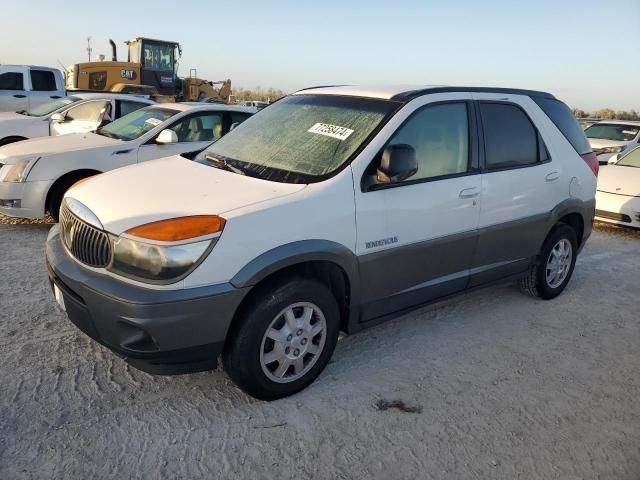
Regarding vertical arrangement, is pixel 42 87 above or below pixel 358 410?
above

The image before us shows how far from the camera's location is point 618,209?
737 centimetres

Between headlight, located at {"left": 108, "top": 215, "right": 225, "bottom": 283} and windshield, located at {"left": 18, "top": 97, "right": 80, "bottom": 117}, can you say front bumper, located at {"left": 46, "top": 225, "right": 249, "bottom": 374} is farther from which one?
windshield, located at {"left": 18, "top": 97, "right": 80, "bottom": 117}

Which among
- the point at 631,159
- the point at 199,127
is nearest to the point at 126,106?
the point at 199,127

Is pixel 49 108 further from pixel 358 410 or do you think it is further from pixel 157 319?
pixel 358 410

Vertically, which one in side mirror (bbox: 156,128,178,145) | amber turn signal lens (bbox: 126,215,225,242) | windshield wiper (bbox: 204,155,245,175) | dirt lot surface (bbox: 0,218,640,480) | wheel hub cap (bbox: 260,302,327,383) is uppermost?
side mirror (bbox: 156,128,178,145)

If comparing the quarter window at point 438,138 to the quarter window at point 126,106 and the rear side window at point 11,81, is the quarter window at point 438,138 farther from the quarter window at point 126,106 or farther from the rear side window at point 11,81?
the rear side window at point 11,81

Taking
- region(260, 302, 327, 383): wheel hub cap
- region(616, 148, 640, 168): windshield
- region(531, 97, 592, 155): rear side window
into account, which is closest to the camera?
region(260, 302, 327, 383): wheel hub cap

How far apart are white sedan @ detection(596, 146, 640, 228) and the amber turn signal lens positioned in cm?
668

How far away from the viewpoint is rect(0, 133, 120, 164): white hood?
5938 millimetres

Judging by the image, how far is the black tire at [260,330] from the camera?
2.71 m

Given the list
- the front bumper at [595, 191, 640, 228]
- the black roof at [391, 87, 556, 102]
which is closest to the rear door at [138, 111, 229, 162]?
the black roof at [391, 87, 556, 102]

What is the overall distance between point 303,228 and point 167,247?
0.71 metres

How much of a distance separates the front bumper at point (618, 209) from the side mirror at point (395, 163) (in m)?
5.54

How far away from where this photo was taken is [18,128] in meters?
9.13
